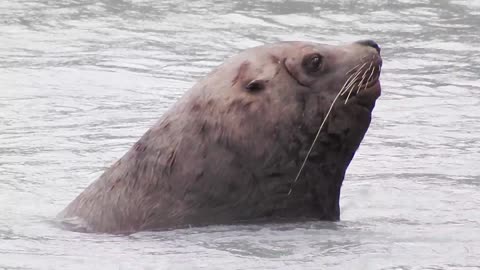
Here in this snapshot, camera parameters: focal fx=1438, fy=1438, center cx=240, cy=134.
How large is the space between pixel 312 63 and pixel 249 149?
534 millimetres

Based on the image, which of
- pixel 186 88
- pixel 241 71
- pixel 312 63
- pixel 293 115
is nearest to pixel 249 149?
pixel 293 115

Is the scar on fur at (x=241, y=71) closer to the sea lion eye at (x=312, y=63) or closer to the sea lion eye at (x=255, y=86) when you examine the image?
the sea lion eye at (x=255, y=86)

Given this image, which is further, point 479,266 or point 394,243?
point 394,243

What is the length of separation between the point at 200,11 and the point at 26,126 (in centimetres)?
516

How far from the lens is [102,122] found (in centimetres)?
1006

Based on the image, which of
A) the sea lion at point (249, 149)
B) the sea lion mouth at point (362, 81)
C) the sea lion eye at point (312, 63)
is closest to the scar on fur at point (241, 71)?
the sea lion at point (249, 149)

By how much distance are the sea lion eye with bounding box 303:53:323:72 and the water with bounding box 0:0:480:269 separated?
0.73 meters

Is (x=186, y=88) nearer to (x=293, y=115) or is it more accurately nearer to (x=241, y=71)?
(x=241, y=71)

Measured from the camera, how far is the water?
6180 mm

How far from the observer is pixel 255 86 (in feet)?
21.9

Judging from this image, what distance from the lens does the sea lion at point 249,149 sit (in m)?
6.57

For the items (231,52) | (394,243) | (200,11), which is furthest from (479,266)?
(200,11)

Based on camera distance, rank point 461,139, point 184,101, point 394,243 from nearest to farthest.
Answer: point 394,243
point 184,101
point 461,139

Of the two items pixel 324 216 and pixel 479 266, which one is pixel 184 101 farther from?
pixel 479 266
